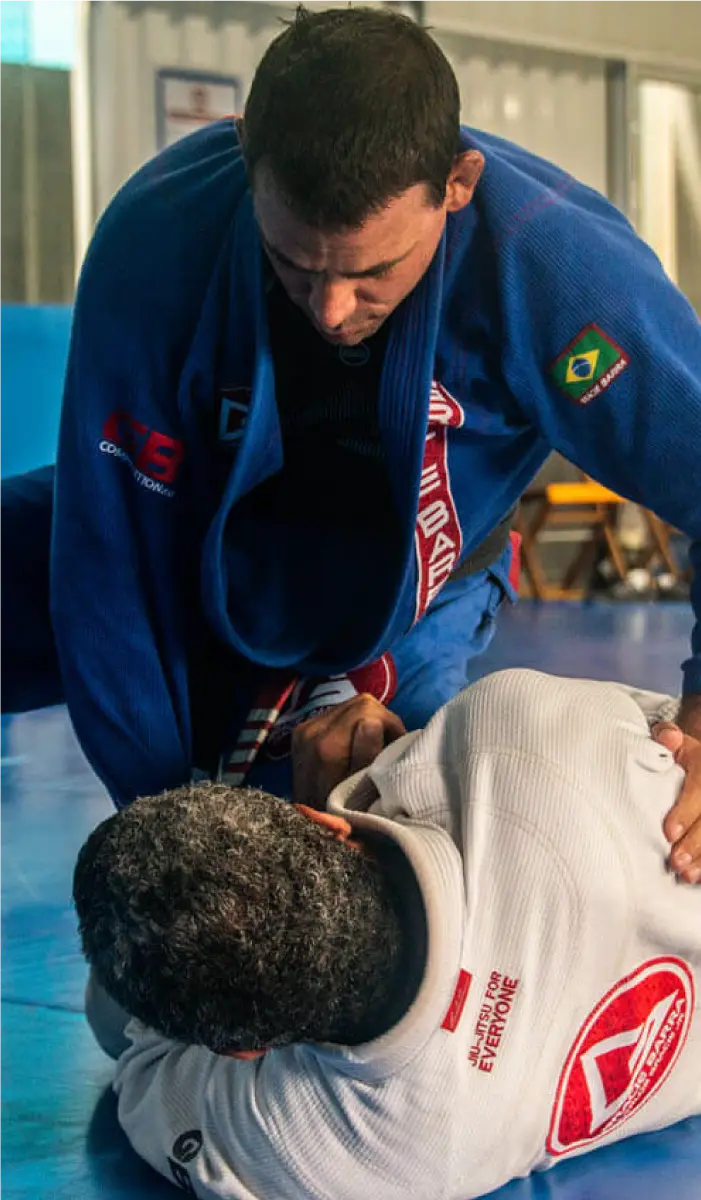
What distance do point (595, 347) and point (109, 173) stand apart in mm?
5427

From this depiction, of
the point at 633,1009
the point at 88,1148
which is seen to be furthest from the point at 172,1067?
Result: the point at 633,1009

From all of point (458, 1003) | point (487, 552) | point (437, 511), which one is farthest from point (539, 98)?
point (458, 1003)

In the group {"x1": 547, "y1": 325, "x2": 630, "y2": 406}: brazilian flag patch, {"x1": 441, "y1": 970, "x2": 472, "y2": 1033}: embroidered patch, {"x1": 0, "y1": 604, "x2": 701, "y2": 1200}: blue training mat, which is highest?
{"x1": 547, "y1": 325, "x2": 630, "y2": 406}: brazilian flag patch

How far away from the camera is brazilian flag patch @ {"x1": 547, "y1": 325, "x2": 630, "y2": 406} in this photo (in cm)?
151

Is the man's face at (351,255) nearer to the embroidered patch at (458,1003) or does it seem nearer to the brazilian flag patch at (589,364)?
the brazilian flag patch at (589,364)

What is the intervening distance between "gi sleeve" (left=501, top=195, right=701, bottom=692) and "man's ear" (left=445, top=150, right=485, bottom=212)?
8cm

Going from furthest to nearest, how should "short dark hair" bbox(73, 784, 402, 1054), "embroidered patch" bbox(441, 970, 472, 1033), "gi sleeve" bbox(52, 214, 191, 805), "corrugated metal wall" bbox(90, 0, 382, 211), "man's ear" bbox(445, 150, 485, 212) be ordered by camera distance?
"corrugated metal wall" bbox(90, 0, 382, 211)
"gi sleeve" bbox(52, 214, 191, 805)
"man's ear" bbox(445, 150, 485, 212)
"embroidered patch" bbox(441, 970, 472, 1033)
"short dark hair" bbox(73, 784, 402, 1054)

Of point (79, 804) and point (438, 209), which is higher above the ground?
point (438, 209)

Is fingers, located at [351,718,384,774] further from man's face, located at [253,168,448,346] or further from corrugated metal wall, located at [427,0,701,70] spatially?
corrugated metal wall, located at [427,0,701,70]

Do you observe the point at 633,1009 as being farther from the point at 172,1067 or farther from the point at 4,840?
the point at 4,840

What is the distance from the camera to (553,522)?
25.5 ft

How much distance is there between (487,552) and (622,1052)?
97 cm

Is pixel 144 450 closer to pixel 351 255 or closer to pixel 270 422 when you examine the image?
pixel 270 422

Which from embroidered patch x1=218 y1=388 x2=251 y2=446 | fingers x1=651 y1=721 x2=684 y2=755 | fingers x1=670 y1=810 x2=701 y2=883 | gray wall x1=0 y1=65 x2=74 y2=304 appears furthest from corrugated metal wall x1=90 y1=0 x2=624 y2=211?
fingers x1=670 y1=810 x2=701 y2=883
